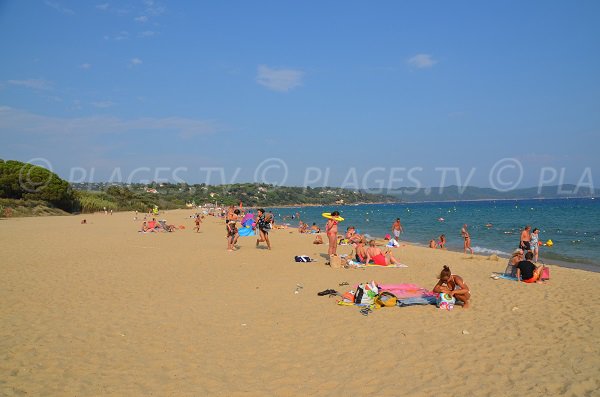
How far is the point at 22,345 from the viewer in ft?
16.6

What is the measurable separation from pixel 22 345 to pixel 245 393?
3123 mm

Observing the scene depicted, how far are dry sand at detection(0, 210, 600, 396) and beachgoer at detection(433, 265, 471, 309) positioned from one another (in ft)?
1.02

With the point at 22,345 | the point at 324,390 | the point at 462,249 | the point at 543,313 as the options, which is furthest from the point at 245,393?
the point at 462,249

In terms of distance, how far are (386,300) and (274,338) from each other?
2.49 metres

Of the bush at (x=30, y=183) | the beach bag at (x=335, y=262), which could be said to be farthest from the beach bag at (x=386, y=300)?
the bush at (x=30, y=183)

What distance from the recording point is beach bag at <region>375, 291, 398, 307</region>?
7203 millimetres

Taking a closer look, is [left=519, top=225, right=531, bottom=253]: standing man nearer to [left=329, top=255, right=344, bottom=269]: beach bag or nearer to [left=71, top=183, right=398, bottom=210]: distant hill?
[left=329, top=255, right=344, bottom=269]: beach bag

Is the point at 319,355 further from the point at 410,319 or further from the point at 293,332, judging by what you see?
the point at 410,319

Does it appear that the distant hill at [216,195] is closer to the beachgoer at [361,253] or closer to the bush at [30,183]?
the bush at [30,183]

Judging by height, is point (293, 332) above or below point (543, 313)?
below

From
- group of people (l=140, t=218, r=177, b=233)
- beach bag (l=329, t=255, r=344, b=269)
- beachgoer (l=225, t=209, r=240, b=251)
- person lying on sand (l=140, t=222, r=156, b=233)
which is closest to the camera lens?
beach bag (l=329, t=255, r=344, b=269)

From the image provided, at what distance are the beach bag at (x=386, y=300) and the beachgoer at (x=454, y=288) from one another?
0.82m

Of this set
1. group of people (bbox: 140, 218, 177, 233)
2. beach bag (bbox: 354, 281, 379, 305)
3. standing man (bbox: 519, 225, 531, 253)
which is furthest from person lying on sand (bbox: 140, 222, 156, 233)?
standing man (bbox: 519, 225, 531, 253)

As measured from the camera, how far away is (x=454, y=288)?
295 inches
